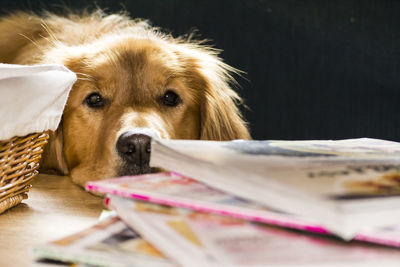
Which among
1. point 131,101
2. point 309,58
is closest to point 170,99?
point 131,101

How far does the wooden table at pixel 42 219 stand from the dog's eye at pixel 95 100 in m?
0.40

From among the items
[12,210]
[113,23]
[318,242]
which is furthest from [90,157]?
[318,242]

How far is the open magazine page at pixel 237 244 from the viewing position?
0.53 metres

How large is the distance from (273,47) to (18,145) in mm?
1393

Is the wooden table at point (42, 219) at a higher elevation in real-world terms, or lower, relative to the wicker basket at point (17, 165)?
lower

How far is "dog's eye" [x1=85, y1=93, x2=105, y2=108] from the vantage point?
1739mm

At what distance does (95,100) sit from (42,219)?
2.60ft

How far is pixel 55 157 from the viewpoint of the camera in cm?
181

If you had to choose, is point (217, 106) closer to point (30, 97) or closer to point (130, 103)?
point (130, 103)

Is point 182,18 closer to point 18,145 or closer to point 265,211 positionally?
point 18,145

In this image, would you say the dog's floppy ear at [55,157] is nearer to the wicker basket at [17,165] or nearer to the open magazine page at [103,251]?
the wicker basket at [17,165]

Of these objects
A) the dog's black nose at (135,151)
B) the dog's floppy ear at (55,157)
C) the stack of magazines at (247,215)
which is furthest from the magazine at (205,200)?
the dog's floppy ear at (55,157)

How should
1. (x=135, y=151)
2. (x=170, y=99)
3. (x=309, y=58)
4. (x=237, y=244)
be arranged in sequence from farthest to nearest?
(x=309, y=58) → (x=170, y=99) → (x=135, y=151) → (x=237, y=244)

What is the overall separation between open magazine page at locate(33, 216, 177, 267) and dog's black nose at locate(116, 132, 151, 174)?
29.3 inches
